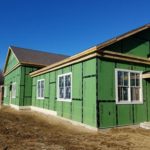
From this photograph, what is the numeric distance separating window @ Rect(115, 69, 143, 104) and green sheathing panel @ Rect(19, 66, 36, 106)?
1245cm

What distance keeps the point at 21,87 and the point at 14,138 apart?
503 inches

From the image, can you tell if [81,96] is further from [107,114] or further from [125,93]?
[125,93]

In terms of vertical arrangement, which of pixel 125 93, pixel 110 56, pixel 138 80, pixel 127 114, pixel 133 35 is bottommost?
pixel 127 114

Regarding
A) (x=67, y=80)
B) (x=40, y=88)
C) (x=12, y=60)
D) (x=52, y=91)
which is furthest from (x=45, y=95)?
(x=12, y=60)

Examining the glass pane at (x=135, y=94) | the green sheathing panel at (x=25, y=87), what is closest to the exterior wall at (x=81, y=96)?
the glass pane at (x=135, y=94)

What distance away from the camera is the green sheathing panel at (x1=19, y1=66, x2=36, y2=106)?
19.5m

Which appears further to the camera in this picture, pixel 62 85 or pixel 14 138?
pixel 62 85

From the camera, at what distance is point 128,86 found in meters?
9.90

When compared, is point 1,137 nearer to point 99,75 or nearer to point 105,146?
point 105,146

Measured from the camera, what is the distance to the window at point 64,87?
1151 cm

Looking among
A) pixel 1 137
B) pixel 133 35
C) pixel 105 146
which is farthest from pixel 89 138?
pixel 133 35

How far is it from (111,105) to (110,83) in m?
1.08

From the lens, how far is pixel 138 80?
1039 cm

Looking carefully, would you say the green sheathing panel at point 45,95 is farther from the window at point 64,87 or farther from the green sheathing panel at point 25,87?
the window at point 64,87
